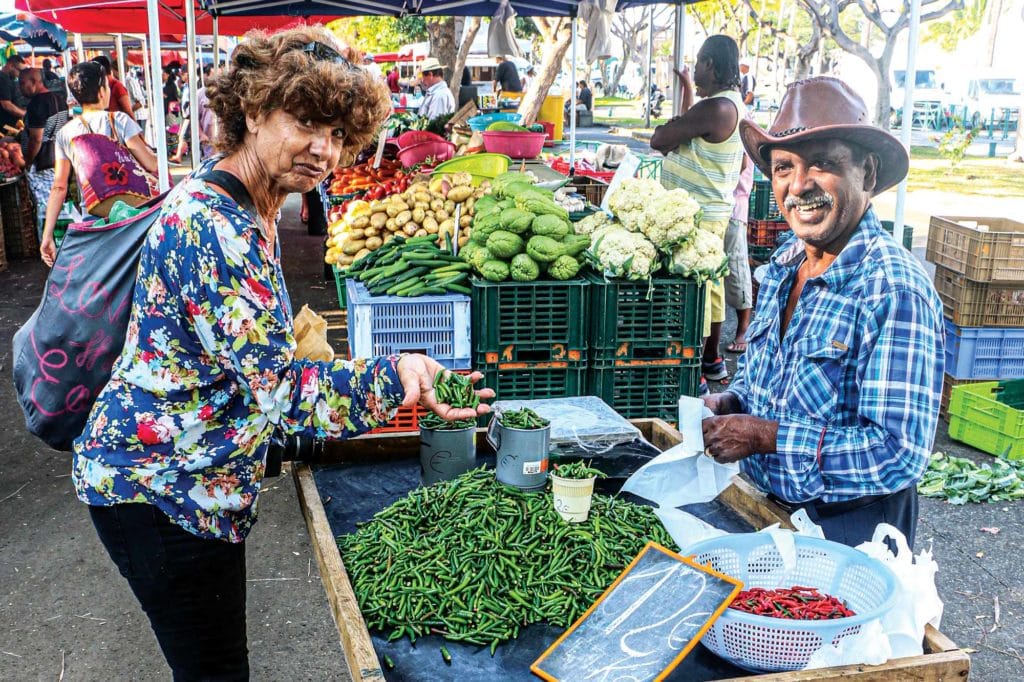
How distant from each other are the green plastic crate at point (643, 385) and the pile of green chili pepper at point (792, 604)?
10.7 feet

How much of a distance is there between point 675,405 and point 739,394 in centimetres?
247

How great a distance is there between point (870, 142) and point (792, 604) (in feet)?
4.36

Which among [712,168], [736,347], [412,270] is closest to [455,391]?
[412,270]

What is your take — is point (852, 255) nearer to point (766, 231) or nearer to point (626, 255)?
point (626, 255)

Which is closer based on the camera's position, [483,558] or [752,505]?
[483,558]

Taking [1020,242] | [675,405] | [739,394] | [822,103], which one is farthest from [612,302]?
[1020,242]

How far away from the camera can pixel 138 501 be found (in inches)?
84.9

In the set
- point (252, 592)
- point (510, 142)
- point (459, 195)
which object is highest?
point (510, 142)

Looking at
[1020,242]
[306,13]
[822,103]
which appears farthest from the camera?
[306,13]

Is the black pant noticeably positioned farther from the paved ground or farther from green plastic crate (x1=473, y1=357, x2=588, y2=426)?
green plastic crate (x1=473, y1=357, x2=588, y2=426)

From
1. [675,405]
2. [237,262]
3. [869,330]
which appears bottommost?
[675,405]

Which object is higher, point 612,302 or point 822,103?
point 822,103

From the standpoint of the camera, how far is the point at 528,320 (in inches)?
208

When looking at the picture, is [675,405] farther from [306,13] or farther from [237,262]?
[306,13]
